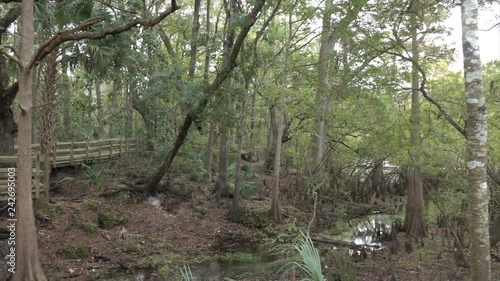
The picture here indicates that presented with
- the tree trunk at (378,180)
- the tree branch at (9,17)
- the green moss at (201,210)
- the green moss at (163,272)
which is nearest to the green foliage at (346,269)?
the green moss at (163,272)

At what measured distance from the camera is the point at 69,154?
13555 mm

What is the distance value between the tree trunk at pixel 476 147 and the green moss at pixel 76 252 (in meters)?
7.38

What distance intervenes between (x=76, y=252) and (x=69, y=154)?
6.07 metres

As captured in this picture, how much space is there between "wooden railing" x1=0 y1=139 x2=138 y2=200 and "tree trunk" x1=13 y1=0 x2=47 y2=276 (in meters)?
2.62

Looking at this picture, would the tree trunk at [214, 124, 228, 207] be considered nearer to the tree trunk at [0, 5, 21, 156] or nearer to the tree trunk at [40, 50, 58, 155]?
the tree trunk at [40, 50, 58, 155]

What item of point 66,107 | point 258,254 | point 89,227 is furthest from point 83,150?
point 258,254

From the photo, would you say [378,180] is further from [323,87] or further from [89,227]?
[89,227]

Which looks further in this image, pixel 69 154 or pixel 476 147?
pixel 69 154

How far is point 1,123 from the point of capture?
9883mm

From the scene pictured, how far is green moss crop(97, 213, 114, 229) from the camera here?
10.3 m

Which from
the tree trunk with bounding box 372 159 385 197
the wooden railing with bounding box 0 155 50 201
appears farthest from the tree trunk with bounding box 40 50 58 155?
the tree trunk with bounding box 372 159 385 197

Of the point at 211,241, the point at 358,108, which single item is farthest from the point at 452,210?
the point at 211,241

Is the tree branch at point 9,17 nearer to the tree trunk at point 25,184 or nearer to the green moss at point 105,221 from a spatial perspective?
the tree trunk at point 25,184

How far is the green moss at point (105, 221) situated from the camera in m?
10.3
